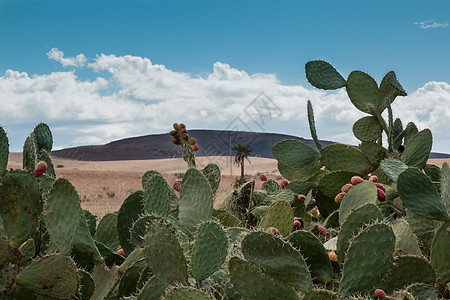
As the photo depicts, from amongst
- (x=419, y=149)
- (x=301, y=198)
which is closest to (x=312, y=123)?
(x=301, y=198)

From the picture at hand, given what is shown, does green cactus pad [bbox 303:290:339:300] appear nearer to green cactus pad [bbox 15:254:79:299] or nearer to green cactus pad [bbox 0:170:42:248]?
green cactus pad [bbox 15:254:79:299]

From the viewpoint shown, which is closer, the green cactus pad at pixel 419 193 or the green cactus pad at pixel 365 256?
the green cactus pad at pixel 365 256

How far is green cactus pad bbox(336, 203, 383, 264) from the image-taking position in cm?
112

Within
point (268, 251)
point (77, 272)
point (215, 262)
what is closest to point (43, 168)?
point (77, 272)

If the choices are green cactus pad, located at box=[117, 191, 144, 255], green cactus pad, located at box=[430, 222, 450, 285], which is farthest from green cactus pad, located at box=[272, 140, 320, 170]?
green cactus pad, located at box=[430, 222, 450, 285]

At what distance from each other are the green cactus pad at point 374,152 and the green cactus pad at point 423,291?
1.21 metres

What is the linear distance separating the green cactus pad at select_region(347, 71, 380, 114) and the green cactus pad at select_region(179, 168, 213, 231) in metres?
1.33

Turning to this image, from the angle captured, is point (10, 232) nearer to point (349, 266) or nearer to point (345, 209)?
point (349, 266)

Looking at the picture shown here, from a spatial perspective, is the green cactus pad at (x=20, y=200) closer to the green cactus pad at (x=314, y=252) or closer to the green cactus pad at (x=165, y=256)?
the green cactus pad at (x=165, y=256)

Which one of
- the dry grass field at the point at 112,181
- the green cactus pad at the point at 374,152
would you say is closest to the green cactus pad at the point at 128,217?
the dry grass field at the point at 112,181

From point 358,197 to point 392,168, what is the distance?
0.39 meters

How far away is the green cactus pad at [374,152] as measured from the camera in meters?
2.29

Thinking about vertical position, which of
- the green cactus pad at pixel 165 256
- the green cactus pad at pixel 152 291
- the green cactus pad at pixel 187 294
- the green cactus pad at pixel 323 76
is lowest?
the green cactus pad at pixel 152 291

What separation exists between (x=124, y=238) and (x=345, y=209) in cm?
75
